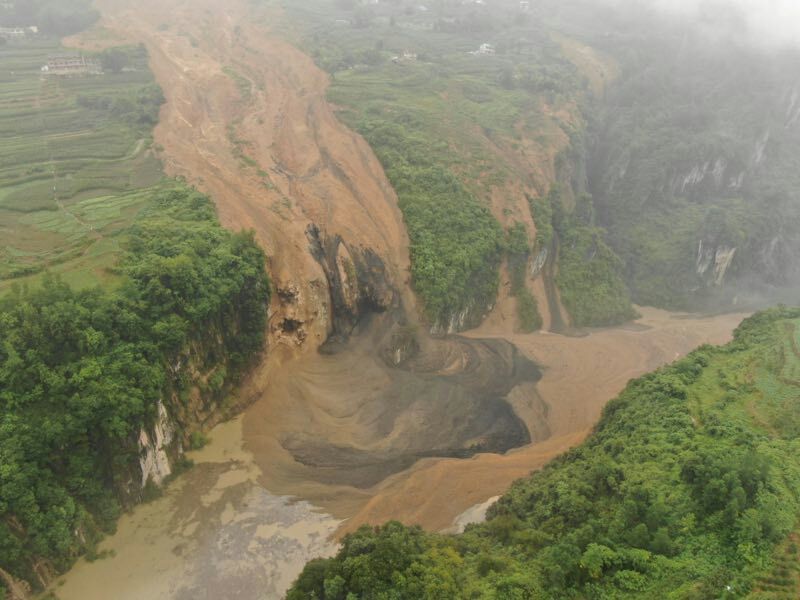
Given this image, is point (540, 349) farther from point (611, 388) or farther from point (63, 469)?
point (63, 469)

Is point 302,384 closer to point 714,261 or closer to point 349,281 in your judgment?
point 349,281

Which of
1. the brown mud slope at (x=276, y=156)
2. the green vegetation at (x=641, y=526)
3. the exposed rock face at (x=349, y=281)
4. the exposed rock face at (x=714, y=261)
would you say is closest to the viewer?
the green vegetation at (x=641, y=526)

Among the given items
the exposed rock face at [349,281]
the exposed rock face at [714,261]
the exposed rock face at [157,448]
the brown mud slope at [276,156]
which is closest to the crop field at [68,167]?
the brown mud slope at [276,156]

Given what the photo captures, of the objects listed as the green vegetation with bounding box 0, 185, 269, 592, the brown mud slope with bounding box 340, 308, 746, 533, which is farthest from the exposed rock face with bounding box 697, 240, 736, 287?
the green vegetation with bounding box 0, 185, 269, 592

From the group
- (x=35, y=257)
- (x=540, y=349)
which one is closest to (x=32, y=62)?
(x=35, y=257)

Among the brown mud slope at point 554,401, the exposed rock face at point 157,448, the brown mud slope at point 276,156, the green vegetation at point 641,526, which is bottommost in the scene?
the brown mud slope at point 554,401

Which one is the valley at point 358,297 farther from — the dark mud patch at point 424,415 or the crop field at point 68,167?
the crop field at point 68,167
